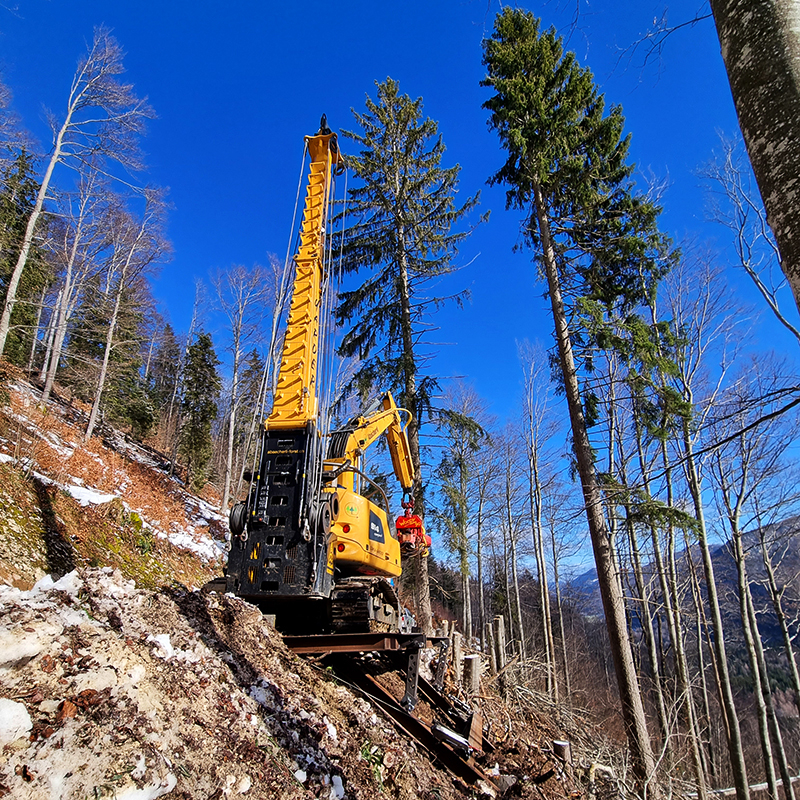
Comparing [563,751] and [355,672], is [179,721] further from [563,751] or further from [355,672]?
[563,751]

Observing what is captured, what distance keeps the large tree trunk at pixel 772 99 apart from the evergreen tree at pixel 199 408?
67.2 ft

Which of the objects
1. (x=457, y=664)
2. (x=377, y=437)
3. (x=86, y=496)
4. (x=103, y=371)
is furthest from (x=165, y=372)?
(x=457, y=664)

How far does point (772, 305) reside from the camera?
910 cm

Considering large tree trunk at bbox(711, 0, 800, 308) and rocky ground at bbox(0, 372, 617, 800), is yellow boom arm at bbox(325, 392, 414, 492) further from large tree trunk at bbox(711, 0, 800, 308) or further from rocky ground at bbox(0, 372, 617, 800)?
large tree trunk at bbox(711, 0, 800, 308)

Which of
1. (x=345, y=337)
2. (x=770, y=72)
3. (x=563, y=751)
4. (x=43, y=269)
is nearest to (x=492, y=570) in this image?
(x=345, y=337)

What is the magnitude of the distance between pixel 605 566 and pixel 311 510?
16.3ft

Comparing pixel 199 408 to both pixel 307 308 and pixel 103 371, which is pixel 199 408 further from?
pixel 307 308

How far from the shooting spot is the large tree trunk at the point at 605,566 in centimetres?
679

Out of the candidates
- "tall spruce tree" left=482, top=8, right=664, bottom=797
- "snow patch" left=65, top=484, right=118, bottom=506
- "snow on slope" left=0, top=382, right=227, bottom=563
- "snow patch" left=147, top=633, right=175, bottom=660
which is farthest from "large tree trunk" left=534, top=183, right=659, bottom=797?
"snow on slope" left=0, top=382, right=227, bottom=563

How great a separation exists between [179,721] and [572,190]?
34.7 feet

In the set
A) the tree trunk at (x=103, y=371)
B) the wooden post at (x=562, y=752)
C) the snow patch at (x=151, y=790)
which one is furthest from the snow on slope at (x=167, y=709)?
the tree trunk at (x=103, y=371)

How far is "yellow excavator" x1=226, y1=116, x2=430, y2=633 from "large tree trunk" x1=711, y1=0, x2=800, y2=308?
507 cm

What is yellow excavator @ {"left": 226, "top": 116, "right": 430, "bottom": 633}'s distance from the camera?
5746mm

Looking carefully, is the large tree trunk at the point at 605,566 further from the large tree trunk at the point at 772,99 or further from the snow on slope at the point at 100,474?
the snow on slope at the point at 100,474
